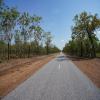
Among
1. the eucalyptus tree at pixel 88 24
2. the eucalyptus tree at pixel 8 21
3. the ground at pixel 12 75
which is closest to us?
the ground at pixel 12 75

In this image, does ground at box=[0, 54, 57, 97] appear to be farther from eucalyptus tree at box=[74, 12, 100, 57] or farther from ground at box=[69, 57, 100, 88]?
eucalyptus tree at box=[74, 12, 100, 57]

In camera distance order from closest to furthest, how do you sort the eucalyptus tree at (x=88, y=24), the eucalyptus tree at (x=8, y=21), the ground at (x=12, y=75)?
1. the ground at (x=12, y=75)
2. the eucalyptus tree at (x=8, y=21)
3. the eucalyptus tree at (x=88, y=24)

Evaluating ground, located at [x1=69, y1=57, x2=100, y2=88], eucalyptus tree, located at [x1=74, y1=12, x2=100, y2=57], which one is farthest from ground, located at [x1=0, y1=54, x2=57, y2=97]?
eucalyptus tree, located at [x1=74, y1=12, x2=100, y2=57]

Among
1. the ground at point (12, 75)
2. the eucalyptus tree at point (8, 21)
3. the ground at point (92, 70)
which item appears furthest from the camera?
the eucalyptus tree at point (8, 21)

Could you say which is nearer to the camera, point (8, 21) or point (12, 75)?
point (12, 75)

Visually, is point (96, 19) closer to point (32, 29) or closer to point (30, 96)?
point (32, 29)

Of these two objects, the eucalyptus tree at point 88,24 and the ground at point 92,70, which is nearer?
the ground at point 92,70

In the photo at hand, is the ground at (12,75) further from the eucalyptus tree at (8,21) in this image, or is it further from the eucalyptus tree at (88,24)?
the eucalyptus tree at (88,24)

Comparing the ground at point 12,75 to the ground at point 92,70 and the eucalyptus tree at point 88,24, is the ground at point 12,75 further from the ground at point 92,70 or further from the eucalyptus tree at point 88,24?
the eucalyptus tree at point 88,24

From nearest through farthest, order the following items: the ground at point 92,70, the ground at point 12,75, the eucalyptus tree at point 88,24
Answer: the ground at point 12,75 < the ground at point 92,70 < the eucalyptus tree at point 88,24

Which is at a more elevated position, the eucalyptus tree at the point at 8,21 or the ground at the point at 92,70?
the eucalyptus tree at the point at 8,21

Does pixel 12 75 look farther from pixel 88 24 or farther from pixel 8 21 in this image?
pixel 88 24

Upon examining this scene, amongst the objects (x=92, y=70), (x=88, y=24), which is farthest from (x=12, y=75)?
(x=88, y=24)

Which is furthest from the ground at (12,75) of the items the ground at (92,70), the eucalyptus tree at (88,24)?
the eucalyptus tree at (88,24)
